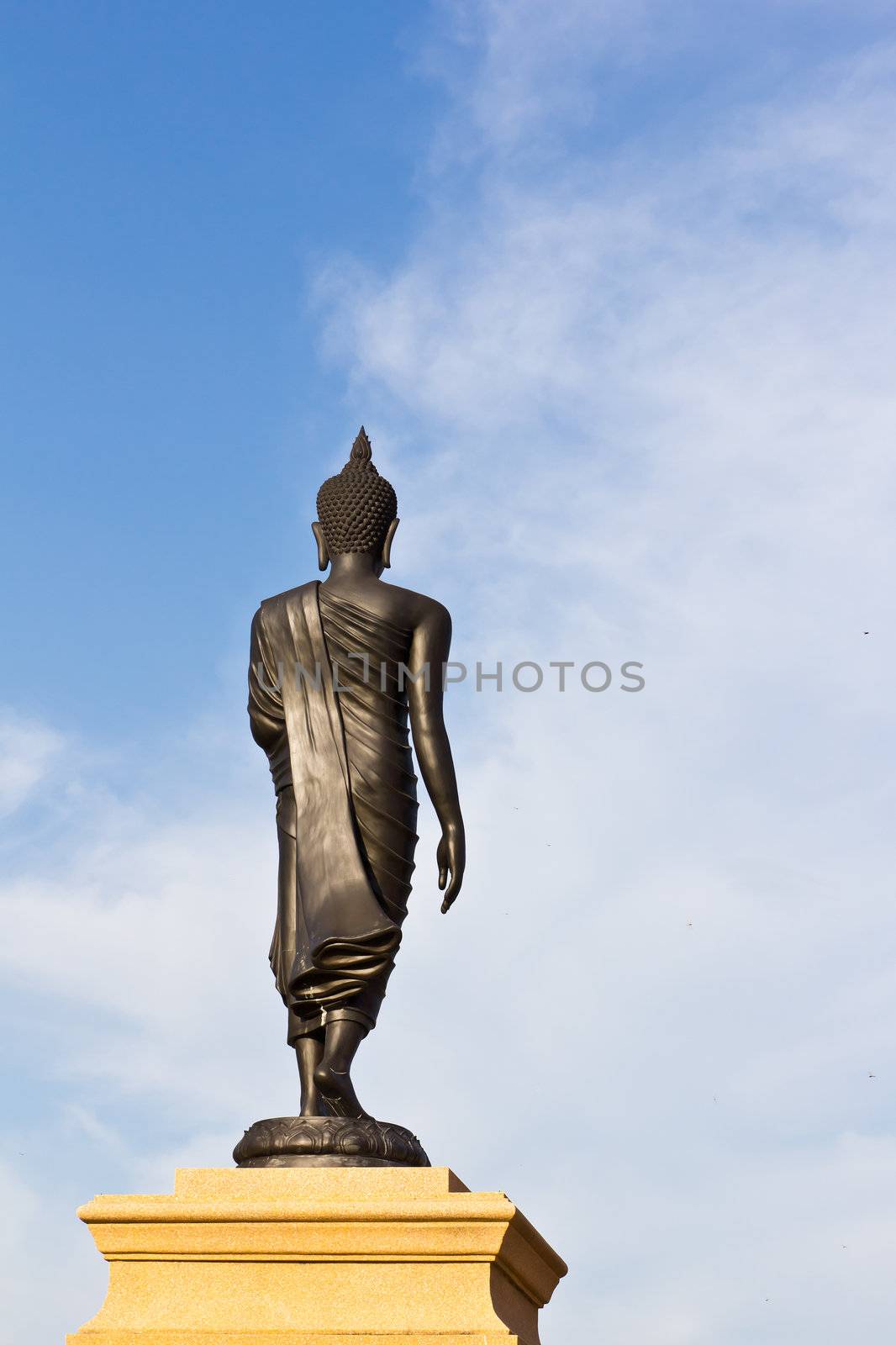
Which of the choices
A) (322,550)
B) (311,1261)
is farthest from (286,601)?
(311,1261)

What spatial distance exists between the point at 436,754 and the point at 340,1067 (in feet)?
5.28

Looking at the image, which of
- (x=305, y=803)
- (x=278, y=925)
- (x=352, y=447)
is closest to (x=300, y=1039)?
(x=278, y=925)


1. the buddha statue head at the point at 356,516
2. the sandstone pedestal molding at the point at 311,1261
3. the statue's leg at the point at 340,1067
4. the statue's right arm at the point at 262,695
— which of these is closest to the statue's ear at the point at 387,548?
the buddha statue head at the point at 356,516

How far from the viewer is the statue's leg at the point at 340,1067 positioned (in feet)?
24.6

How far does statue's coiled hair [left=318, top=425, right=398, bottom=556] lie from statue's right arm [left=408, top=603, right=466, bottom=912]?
62cm

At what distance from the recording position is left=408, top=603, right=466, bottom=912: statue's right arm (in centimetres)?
818

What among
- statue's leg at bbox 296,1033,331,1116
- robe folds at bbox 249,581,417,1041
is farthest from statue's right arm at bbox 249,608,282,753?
statue's leg at bbox 296,1033,331,1116

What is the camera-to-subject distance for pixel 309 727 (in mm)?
8164

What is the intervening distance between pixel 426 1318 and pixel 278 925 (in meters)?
2.12

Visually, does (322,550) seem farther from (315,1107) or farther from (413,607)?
(315,1107)

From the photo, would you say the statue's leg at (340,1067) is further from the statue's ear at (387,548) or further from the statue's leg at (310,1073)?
the statue's ear at (387,548)

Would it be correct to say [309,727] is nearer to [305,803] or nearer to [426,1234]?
[305,803]

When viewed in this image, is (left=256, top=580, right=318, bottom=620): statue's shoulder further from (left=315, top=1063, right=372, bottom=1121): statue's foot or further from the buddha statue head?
(left=315, top=1063, right=372, bottom=1121): statue's foot

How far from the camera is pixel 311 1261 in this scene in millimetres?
6848
